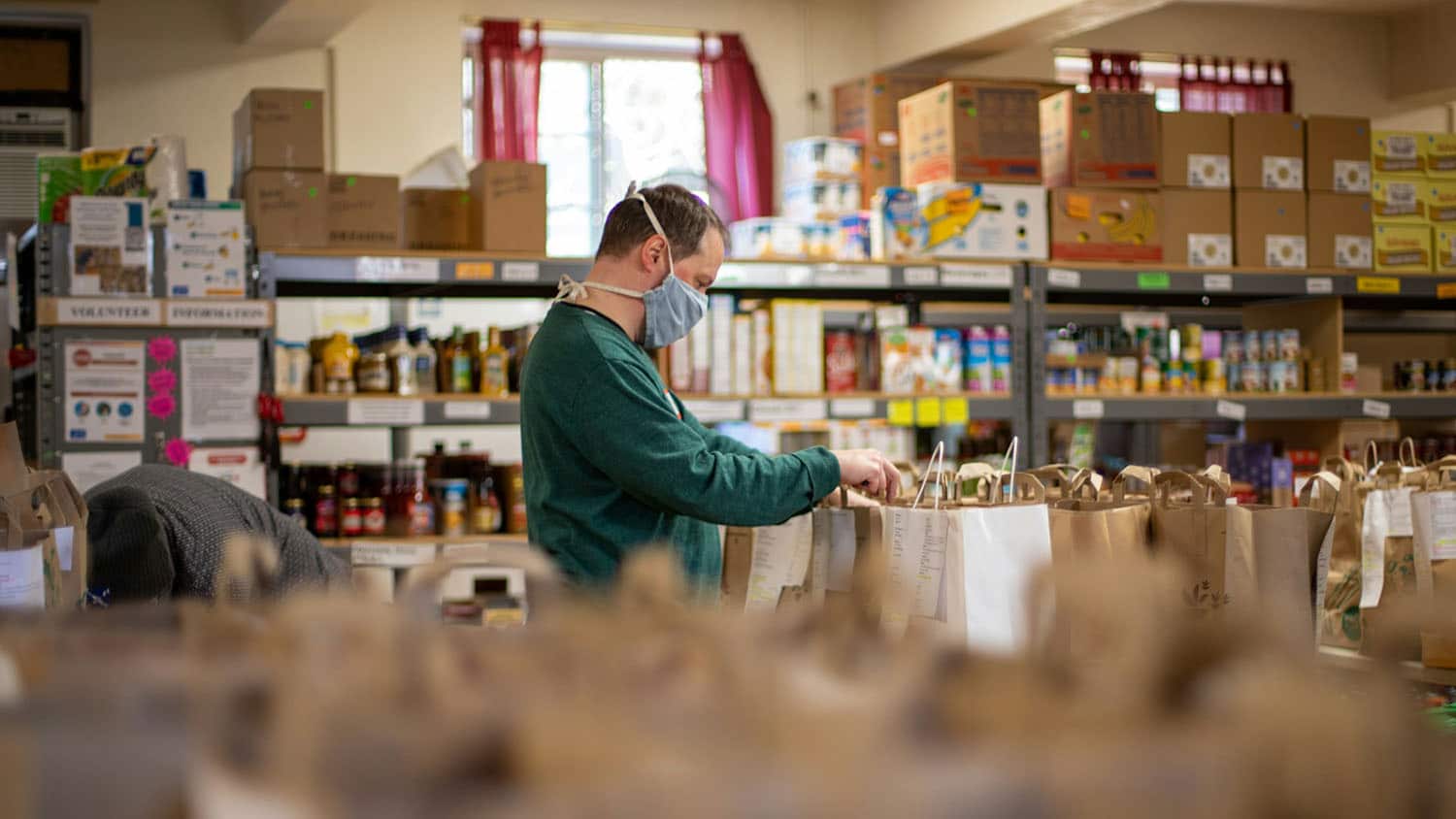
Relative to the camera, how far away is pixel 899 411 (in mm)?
5031

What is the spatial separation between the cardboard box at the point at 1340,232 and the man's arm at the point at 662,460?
13.5 ft

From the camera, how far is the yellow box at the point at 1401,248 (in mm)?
5832

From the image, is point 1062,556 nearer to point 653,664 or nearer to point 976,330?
point 653,664

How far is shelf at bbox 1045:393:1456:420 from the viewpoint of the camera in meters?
5.17

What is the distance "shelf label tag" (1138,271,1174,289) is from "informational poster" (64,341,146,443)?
11.8ft

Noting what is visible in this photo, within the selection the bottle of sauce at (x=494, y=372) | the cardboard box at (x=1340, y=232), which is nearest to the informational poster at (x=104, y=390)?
the bottle of sauce at (x=494, y=372)

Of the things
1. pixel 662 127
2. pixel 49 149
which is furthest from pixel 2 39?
pixel 662 127

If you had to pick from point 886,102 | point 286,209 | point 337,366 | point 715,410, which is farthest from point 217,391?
point 886,102

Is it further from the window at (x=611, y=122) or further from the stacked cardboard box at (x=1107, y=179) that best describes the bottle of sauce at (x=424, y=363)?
the window at (x=611, y=122)

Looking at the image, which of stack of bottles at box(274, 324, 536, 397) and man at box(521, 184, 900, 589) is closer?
man at box(521, 184, 900, 589)

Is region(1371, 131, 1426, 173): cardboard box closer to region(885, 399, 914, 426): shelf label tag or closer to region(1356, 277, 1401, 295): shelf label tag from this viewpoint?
region(1356, 277, 1401, 295): shelf label tag

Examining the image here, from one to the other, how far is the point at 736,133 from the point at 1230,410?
4190 mm

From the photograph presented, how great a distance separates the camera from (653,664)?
0.73m

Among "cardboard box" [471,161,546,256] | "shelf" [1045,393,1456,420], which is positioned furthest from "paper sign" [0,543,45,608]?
"shelf" [1045,393,1456,420]
